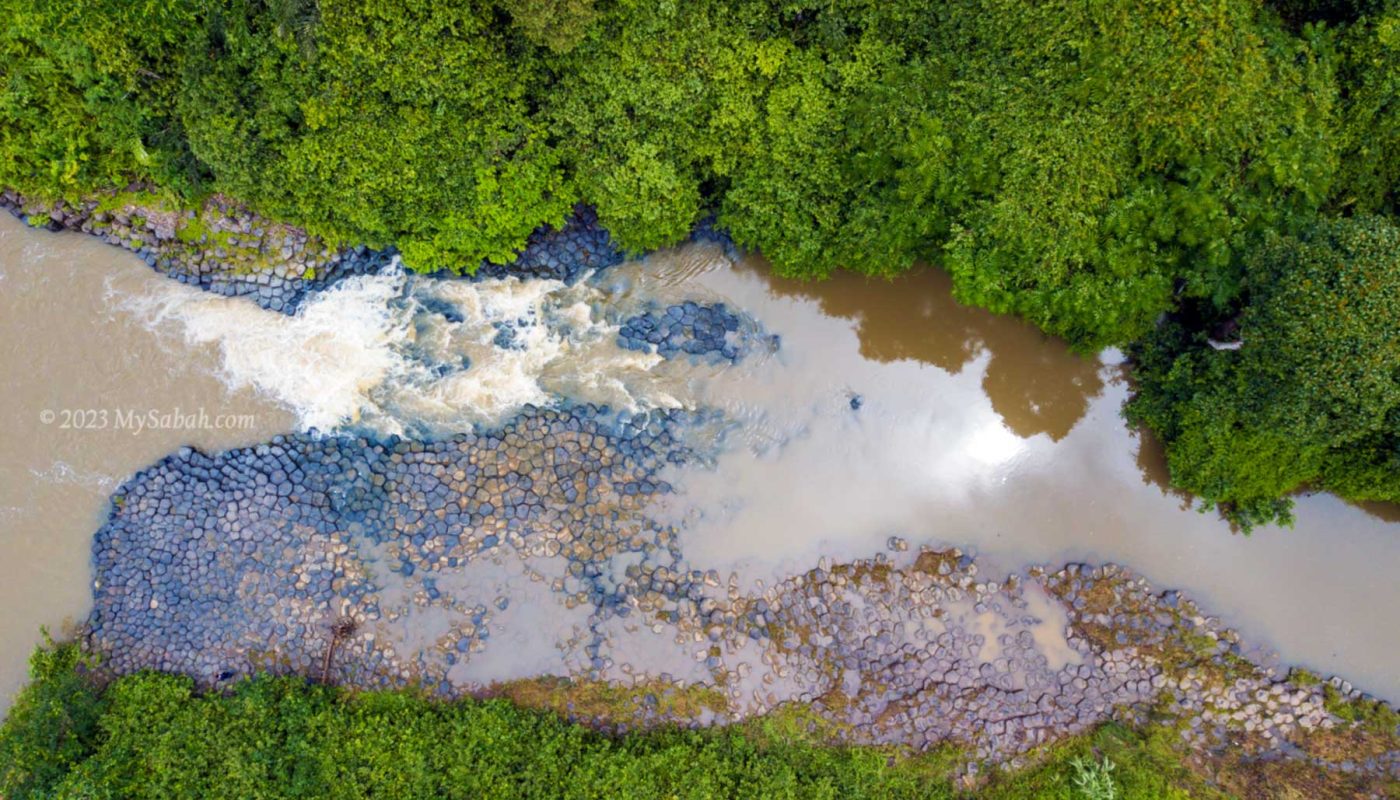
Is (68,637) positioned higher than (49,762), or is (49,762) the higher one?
(68,637)

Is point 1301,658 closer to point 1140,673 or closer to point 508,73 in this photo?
point 1140,673

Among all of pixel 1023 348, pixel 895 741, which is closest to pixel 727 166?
pixel 1023 348

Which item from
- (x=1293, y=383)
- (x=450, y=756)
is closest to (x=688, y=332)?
(x=450, y=756)

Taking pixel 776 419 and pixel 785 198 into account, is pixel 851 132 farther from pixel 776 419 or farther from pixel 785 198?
pixel 776 419

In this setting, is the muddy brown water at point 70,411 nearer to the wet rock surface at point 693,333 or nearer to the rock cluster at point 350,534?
the rock cluster at point 350,534

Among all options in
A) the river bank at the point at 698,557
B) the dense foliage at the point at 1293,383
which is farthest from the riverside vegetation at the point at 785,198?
the river bank at the point at 698,557

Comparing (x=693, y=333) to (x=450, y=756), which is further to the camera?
(x=693, y=333)

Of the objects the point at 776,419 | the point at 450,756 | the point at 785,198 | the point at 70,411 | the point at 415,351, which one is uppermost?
the point at 785,198
